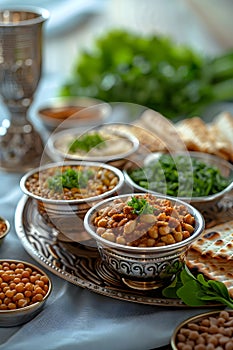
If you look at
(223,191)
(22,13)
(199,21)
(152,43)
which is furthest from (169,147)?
(199,21)

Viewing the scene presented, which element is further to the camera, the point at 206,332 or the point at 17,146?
the point at 17,146

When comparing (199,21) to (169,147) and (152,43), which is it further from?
(169,147)

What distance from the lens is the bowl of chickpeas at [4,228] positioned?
6.96 ft

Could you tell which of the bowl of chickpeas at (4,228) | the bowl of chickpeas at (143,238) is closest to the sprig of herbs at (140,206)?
the bowl of chickpeas at (143,238)

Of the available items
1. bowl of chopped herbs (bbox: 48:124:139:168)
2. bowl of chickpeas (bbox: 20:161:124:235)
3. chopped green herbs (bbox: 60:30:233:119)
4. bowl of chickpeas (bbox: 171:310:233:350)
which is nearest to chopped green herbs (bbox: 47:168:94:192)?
bowl of chickpeas (bbox: 20:161:124:235)

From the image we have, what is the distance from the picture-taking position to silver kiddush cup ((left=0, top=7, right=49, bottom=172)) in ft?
8.56

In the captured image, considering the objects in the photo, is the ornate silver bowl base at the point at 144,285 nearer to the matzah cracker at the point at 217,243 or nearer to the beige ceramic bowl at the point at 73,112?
the matzah cracker at the point at 217,243

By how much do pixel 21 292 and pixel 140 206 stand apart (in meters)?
0.41

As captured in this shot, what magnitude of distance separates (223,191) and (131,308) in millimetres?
622

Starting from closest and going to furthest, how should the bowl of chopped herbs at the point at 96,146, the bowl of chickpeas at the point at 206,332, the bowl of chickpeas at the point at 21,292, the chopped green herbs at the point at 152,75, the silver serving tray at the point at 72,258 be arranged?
the bowl of chickpeas at the point at 206,332 < the bowl of chickpeas at the point at 21,292 < the silver serving tray at the point at 72,258 < the bowl of chopped herbs at the point at 96,146 < the chopped green herbs at the point at 152,75

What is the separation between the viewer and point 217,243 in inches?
78.6

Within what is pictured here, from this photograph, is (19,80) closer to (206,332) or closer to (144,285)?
(144,285)

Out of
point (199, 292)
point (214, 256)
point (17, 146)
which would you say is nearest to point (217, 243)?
point (214, 256)

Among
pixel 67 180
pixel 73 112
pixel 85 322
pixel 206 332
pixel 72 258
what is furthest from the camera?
pixel 73 112
